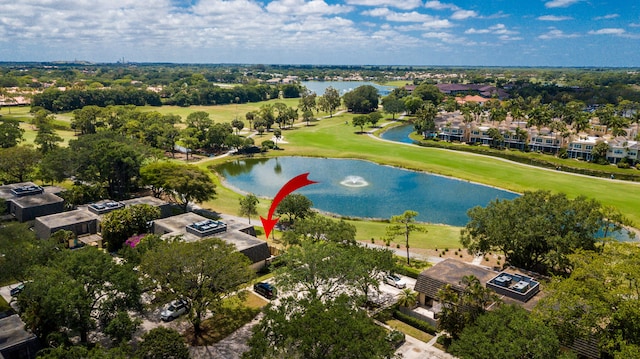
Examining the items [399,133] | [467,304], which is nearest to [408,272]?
[467,304]

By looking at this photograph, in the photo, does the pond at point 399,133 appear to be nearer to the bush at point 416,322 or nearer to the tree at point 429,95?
the tree at point 429,95

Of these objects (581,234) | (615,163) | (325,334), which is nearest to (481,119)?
(615,163)

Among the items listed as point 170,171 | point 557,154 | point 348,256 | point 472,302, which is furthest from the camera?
point 557,154

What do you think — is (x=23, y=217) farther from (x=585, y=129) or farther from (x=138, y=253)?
(x=585, y=129)

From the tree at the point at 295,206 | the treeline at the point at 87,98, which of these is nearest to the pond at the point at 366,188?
the tree at the point at 295,206

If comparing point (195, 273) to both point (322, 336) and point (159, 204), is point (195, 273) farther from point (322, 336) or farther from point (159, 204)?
point (159, 204)

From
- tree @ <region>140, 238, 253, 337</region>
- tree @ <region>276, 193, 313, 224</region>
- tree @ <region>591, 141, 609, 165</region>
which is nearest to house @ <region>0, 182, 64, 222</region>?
tree @ <region>276, 193, 313, 224</region>

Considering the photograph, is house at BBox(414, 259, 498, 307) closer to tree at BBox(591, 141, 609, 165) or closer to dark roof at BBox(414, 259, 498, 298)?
dark roof at BBox(414, 259, 498, 298)

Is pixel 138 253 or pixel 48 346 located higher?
pixel 138 253
